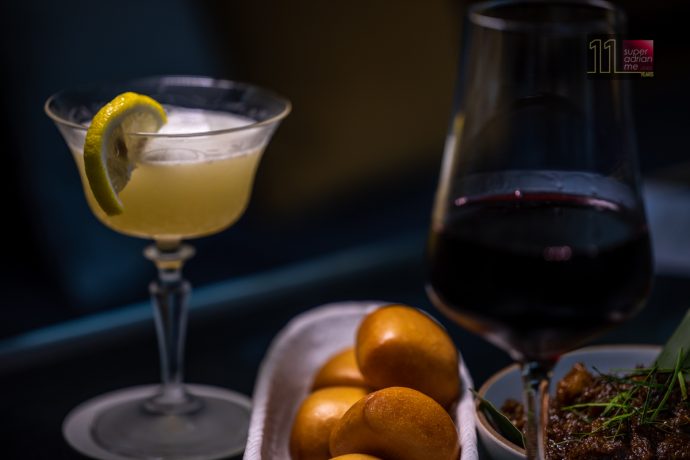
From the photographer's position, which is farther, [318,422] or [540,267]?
[318,422]

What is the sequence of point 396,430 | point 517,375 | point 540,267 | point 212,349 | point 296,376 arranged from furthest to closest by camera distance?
point 212,349 < point 296,376 < point 517,375 < point 396,430 < point 540,267

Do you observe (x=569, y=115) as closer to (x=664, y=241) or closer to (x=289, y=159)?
(x=664, y=241)

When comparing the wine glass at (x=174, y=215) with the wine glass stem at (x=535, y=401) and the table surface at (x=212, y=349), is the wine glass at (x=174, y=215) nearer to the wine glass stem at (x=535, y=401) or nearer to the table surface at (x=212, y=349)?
the table surface at (x=212, y=349)

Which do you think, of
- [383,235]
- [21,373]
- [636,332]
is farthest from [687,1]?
[21,373]

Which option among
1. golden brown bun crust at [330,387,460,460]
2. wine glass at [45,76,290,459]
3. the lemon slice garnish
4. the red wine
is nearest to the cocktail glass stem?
wine glass at [45,76,290,459]

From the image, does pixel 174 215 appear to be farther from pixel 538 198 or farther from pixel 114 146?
pixel 538 198

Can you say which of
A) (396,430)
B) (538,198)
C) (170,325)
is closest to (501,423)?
(396,430)

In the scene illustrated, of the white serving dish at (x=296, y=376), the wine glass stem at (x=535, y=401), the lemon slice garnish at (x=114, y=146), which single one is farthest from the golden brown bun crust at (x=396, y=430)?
the lemon slice garnish at (x=114, y=146)
